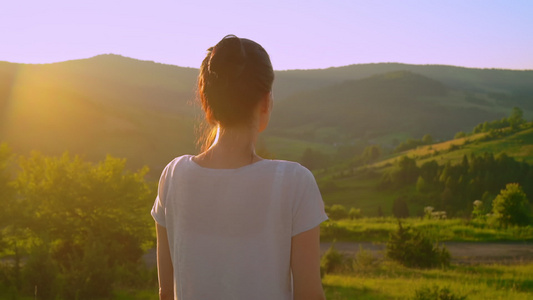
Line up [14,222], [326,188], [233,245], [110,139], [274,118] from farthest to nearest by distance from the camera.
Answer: [274,118] → [110,139] → [326,188] → [14,222] → [233,245]

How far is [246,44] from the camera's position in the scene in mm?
1841

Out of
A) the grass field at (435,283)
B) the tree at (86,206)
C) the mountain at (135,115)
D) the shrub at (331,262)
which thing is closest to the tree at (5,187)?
the tree at (86,206)

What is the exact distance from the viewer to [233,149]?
185cm

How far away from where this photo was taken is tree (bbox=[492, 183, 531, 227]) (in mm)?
33250

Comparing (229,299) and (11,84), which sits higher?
(11,84)

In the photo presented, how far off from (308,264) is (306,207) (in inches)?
7.9

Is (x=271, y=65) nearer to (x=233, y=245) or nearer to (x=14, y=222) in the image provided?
(x=233, y=245)

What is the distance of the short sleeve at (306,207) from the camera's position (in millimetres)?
1712

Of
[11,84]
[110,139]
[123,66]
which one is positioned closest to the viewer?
[110,139]

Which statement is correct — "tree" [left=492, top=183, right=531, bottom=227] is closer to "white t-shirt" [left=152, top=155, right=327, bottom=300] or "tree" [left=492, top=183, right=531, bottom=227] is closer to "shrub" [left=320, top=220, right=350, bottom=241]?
"shrub" [left=320, top=220, right=350, bottom=241]

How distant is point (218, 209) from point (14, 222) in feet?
51.6

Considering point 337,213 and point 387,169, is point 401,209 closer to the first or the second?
point 337,213

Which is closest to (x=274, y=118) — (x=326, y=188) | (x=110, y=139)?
(x=110, y=139)

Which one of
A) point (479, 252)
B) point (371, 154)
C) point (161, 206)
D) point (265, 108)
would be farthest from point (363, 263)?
point (371, 154)
